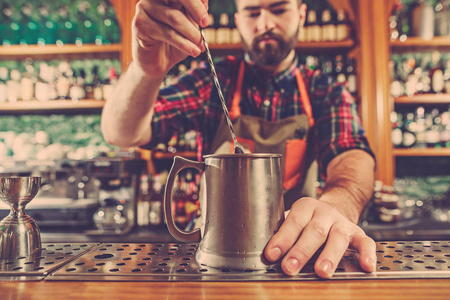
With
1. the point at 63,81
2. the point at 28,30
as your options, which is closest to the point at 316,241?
the point at 63,81

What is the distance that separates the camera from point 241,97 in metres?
1.39

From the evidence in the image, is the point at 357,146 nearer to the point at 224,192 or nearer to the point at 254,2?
the point at 254,2

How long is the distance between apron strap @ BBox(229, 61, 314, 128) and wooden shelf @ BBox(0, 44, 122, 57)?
129 cm

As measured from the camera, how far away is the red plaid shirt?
1.29 m

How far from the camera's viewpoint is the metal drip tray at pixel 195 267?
0.50 meters

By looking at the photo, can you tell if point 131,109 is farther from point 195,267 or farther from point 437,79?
point 437,79

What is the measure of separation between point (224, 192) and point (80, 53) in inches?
92.8

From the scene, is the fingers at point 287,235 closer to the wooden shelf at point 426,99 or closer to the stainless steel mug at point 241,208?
the stainless steel mug at point 241,208

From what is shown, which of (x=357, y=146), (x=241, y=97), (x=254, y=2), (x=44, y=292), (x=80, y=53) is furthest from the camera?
(x=80, y=53)

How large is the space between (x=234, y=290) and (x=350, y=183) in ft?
1.92

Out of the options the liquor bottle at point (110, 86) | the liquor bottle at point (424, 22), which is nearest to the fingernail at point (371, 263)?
the liquor bottle at point (110, 86)

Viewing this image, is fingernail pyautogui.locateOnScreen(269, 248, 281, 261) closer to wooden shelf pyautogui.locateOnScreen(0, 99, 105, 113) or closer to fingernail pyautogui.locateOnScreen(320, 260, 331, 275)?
fingernail pyautogui.locateOnScreen(320, 260, 331, 275)

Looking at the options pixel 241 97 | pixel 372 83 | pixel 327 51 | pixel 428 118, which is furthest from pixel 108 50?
pixel 428 118

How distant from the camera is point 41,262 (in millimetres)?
589
